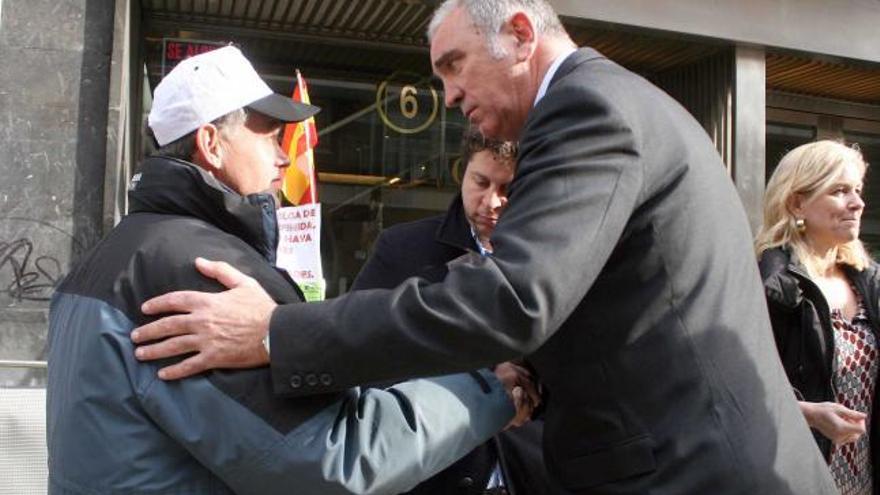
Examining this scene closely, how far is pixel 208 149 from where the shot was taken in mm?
2029

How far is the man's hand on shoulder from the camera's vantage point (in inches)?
63.6

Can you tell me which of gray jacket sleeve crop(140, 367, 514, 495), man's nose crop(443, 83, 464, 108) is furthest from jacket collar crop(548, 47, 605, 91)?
gray jacket sleeve crop(140, 367, 514, 495)

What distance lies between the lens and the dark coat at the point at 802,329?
132 inches

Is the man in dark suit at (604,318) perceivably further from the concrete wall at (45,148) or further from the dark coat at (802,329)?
the concrete wall at (45,148)

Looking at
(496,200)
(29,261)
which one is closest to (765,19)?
(496,200)

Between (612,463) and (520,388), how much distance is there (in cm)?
35

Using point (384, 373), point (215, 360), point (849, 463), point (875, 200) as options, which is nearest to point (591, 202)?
point (384, 373)

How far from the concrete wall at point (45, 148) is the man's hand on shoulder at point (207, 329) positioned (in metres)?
4.87

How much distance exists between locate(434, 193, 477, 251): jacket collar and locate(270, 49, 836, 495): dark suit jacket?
125cm

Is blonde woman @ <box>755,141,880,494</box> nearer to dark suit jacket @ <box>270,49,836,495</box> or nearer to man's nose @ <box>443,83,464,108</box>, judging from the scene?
dark suit jacket @ <box>270,49,836,495</box>

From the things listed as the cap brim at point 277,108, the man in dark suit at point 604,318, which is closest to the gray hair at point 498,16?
the man in dark suit at point 604,318

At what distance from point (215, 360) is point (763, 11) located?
7.06 metres

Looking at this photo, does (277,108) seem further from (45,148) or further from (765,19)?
(765,19)

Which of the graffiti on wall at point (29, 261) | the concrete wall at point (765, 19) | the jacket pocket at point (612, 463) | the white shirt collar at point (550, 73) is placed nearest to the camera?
the jacket pocket at point (612, 463)
